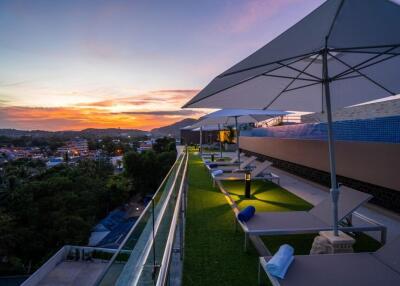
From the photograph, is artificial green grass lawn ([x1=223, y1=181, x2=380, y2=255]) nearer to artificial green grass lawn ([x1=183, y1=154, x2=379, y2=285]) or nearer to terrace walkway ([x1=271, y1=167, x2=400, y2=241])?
artificial green grass lawn ([x1=183, y1=154, x2=379, y2=285])

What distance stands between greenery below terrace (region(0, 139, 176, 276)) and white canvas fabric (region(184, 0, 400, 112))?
68.4ft

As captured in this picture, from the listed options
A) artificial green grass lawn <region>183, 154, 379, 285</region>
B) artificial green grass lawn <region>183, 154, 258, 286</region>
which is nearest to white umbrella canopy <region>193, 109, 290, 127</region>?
artificial green grass lawn <region>183, 154, 379, 285</region>

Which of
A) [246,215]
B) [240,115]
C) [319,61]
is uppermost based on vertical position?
[319,61]

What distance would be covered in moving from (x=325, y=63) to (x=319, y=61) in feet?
2.63

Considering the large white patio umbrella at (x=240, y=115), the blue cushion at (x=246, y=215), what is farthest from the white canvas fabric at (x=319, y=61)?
the large white patio umbrella at (x=240, y=115)

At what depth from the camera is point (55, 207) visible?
2411cm

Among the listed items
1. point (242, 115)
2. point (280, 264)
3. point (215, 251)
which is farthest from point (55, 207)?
point (280, 264)

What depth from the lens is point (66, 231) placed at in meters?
21.3

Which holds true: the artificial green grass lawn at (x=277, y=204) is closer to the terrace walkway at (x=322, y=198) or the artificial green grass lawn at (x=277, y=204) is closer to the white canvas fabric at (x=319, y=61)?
the terrace walkway at (x=322, y=198)

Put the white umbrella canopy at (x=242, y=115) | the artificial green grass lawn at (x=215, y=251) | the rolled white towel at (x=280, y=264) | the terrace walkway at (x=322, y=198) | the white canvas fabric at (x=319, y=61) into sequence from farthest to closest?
the white umbrella canopy at (x=242, y=115), the terrace walkway at (x=322, y=198), the artificial green grass lawn at (x=215, y=251), the rolled white towel at (x=280, y=264), the white canvas fabric at (x=319, y=61)

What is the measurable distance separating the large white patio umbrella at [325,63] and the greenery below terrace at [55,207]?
68.4ft

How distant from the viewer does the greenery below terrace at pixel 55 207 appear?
798 inches

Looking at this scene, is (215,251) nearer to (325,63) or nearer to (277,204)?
(325,63)

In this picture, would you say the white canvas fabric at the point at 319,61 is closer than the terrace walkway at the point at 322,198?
Yes
